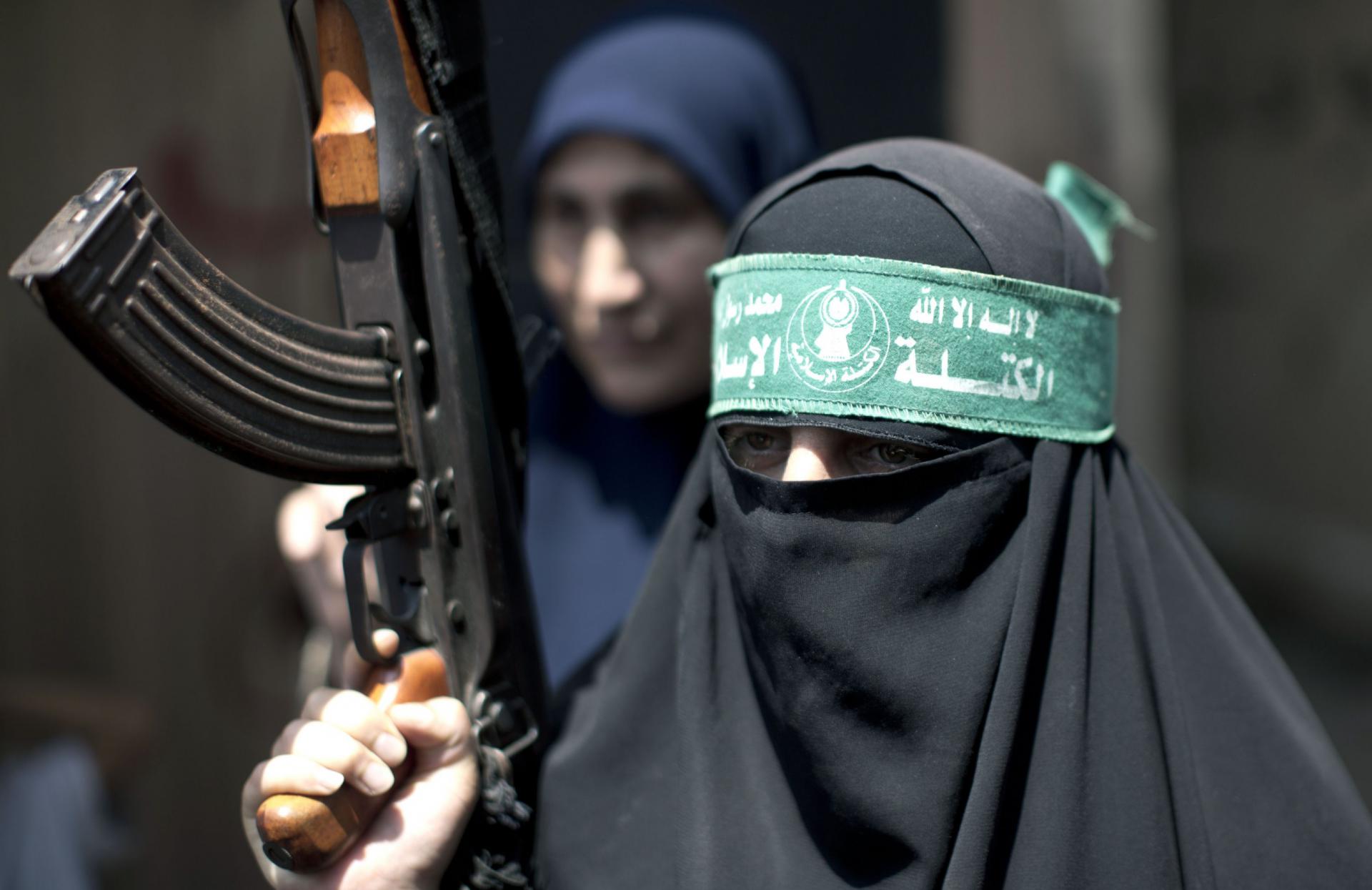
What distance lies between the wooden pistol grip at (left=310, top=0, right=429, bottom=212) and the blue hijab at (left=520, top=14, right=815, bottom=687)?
2.90ft

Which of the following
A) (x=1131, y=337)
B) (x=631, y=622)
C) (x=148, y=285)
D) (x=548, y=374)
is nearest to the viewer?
(x=148, y=285)

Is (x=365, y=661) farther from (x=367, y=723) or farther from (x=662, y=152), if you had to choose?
(x=662, y=152)

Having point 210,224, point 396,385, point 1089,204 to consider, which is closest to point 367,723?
point 396,385

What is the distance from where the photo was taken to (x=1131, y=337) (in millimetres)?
4723

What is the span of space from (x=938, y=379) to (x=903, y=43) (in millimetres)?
2613

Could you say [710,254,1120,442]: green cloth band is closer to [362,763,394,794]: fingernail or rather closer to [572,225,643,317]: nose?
[362,763,394,794]: fingernail

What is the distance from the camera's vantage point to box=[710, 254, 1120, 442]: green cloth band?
133cm

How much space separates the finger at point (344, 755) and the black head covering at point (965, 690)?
31 cm

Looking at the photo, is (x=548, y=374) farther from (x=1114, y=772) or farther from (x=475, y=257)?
(x=1114, y=772)

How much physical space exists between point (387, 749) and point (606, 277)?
1120 mm

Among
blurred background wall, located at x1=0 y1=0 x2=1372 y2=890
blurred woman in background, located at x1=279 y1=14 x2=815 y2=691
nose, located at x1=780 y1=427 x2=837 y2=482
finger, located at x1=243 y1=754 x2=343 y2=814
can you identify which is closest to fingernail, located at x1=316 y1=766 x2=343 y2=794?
finger, located at x1=243 y1=754 x2=343 y2=814

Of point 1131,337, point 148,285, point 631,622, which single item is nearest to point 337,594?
point 631,622

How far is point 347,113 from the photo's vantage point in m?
1.40

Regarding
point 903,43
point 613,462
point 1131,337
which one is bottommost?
point 613,462
